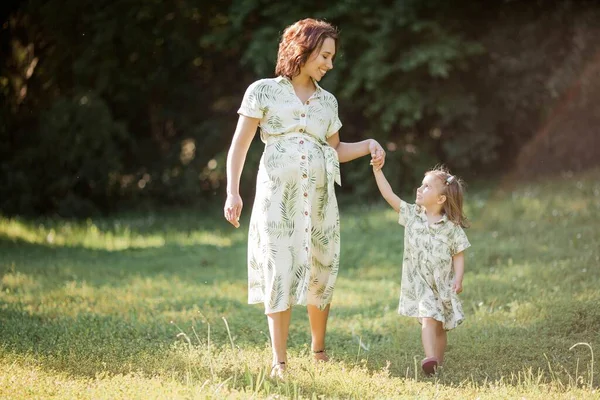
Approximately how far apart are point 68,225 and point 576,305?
8269 millimetres

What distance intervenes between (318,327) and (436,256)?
32.9 inches

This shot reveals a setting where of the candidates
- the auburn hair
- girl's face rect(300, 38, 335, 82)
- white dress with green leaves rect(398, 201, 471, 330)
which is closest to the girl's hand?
white dress with green leaves rect(398, 201, 471, 330)

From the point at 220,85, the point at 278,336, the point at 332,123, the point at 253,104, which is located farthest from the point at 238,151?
the point at 220,85

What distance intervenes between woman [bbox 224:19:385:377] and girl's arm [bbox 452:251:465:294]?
739mm

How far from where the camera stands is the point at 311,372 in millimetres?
4547

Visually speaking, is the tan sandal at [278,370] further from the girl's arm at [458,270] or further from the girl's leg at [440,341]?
the girl's arm at [458,270]

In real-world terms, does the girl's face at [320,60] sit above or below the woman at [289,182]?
above

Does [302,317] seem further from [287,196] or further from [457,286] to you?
[287,196]

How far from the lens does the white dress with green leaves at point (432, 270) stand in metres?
4.86

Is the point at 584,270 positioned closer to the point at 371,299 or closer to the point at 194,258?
the point at 371,299

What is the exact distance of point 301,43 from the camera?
464cm

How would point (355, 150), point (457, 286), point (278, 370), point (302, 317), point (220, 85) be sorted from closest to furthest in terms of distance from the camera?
1. point (278, 370)
2. point (457, 286)
3. point (355, 150)
4. point (302, 317)
5. point (220, 85)

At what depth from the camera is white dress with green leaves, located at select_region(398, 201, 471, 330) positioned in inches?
191

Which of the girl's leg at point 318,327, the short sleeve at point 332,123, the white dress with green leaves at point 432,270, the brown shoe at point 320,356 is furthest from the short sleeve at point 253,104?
the brown shoe at point 320,356
